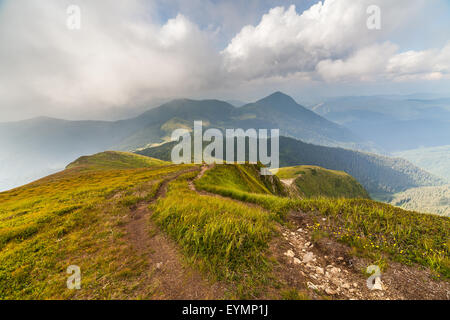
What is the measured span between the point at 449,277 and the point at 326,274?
12.9ft

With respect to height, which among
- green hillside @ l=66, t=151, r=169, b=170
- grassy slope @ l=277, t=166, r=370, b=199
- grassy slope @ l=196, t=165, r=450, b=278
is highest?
grassy slope @ l=196, t=165, r=450, b=278

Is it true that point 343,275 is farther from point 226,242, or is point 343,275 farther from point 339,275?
point 226,242

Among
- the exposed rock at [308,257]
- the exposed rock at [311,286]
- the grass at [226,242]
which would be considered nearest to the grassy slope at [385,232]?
the exposed rock at [308,257]

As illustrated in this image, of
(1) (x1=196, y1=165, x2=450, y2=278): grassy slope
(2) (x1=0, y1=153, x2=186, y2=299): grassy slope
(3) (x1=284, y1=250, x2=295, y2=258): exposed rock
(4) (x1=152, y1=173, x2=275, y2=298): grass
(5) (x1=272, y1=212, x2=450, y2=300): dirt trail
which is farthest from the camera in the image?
(3) (x1=284, y1=250, x2=295, y2=258): exposed rock

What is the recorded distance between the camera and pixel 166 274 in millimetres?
6238

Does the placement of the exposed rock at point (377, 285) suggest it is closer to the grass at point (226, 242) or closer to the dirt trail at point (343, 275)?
the dirt trail at point (343, 275)

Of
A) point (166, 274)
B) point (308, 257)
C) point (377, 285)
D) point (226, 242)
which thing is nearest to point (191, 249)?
point (166, 274)

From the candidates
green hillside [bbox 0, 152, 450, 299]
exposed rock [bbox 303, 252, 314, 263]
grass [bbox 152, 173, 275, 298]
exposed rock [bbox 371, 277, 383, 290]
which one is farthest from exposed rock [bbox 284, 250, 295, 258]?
exposed rock [bbox 371, 277, 383, 290]

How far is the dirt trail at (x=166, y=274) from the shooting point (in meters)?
5.40

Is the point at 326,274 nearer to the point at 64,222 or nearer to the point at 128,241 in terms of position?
the point at 128,241

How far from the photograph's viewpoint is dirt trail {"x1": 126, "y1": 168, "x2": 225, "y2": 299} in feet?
17.7

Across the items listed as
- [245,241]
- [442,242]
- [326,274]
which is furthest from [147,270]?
[442,242]

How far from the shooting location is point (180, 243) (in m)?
7.90

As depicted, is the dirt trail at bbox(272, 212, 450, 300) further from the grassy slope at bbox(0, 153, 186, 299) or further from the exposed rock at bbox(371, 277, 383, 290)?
the grassy slope at bbox(0, 153, 186, 299)
